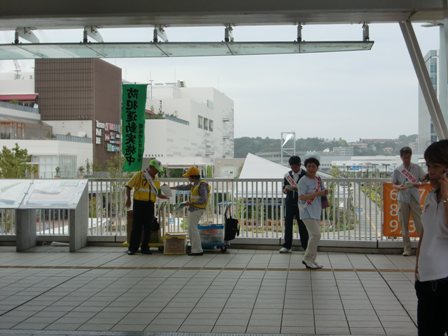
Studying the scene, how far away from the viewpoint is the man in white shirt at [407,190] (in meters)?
9.77

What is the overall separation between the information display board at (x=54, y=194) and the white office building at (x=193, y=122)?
350 cm

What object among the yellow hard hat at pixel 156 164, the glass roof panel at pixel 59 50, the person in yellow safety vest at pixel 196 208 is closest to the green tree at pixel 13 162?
the yellow hard hat at pixel 156 164

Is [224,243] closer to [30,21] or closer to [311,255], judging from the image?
[311,255]

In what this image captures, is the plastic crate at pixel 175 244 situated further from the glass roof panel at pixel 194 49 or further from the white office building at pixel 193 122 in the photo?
the white office building at pixel 193 122

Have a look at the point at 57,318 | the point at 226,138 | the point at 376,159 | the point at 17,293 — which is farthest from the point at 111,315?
the point at 226,138

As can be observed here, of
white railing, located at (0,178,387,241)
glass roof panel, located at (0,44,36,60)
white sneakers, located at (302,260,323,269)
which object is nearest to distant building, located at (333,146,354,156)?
white railing, located at (0,178,387,241)

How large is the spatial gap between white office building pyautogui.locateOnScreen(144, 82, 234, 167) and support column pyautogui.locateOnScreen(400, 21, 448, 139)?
716cm

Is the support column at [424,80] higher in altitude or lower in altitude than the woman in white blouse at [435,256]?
higher

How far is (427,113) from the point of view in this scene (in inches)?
364

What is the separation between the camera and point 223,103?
20.3 meters

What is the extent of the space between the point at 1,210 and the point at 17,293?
15.5 ft

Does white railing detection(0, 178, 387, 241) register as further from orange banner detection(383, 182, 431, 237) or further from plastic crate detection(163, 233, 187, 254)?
plastic crate detection(163, 233, 187, 254)

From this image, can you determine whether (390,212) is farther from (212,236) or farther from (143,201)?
(143,201)

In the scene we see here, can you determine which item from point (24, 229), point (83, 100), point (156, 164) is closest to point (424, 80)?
point (156, 164)
